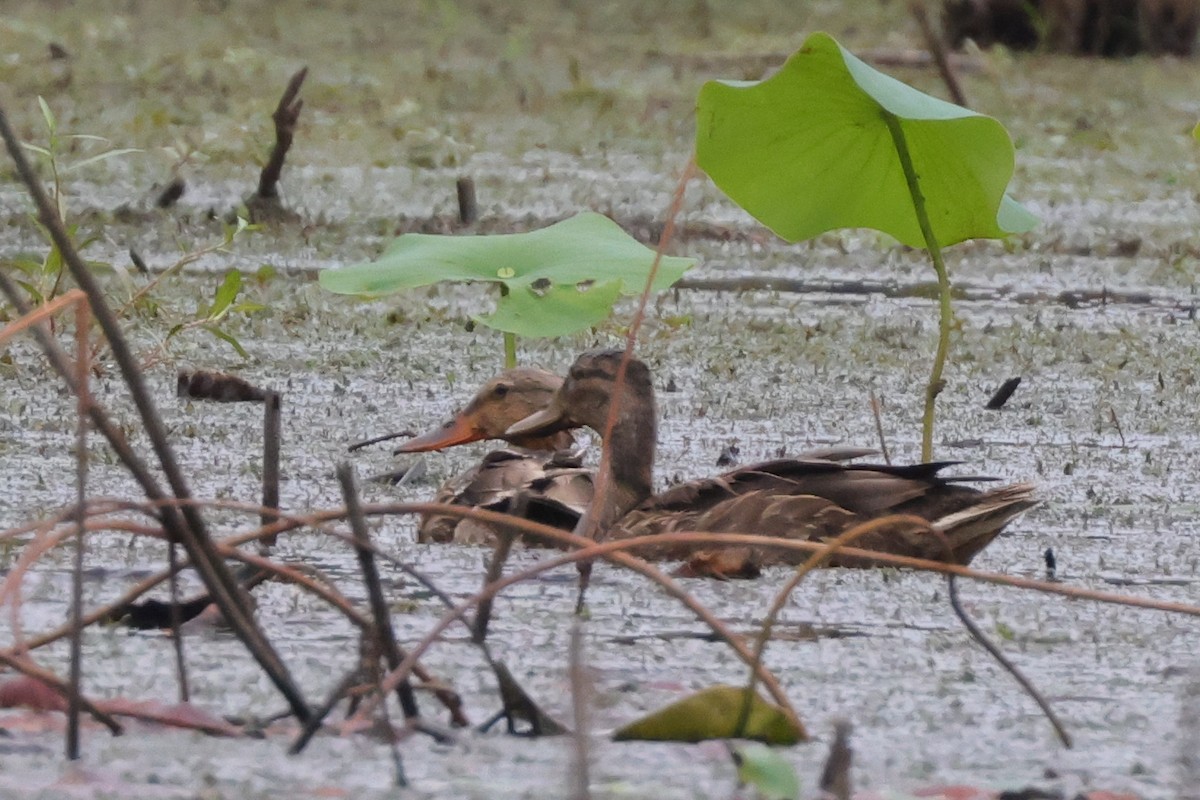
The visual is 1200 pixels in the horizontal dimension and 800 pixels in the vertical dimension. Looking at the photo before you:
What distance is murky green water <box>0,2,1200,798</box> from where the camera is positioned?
234 centimetres

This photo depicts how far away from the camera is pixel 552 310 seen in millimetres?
4160

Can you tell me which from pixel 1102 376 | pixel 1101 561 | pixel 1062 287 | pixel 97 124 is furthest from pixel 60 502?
pixel 97 124

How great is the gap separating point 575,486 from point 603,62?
794 centimetres

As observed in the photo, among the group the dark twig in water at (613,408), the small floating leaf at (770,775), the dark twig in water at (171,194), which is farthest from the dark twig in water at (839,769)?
the dark twig in water at (171,194)

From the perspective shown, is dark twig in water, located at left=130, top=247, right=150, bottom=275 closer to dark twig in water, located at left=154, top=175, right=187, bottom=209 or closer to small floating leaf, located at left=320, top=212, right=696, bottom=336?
dark twig in water, located at left=154, top=175, right=187, bottom=209

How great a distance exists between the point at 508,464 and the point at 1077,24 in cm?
922

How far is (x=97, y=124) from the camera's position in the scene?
8.64 m

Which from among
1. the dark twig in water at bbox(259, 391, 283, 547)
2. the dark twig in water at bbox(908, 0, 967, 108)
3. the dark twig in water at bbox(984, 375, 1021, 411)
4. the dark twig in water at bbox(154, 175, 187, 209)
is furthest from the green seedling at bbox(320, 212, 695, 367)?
the dark twig in water at bbox(154, 175, 187, 209)

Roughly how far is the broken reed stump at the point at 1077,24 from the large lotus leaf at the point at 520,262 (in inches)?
331

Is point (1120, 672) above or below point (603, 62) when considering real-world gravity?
below

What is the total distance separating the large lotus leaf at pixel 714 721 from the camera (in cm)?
220

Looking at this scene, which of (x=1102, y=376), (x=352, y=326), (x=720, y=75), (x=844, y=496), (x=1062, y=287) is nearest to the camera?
(x=844, y=496)

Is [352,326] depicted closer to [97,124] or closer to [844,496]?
[844,496]

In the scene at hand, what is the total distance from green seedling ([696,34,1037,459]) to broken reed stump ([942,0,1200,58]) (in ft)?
27.5
